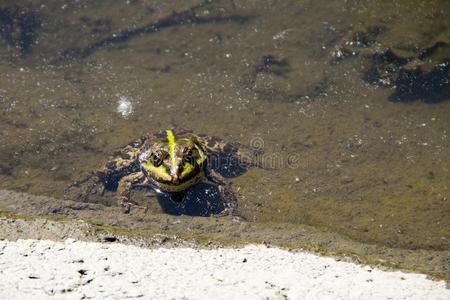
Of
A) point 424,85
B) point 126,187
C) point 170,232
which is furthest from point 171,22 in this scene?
point 170,232

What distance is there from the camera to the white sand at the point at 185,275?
3619mm

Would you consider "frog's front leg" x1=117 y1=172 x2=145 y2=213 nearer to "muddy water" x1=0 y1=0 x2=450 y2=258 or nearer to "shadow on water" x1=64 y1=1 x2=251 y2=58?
"muddy water" x1=0 y1=0 x2=450 y2=258

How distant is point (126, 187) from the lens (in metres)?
6.12

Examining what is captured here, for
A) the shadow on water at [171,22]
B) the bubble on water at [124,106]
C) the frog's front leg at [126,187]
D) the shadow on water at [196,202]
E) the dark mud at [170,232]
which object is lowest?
the shadow on water at [196,202]

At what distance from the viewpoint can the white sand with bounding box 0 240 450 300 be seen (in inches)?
142

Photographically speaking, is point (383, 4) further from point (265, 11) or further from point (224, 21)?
point (224, 21)

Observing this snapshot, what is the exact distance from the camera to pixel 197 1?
9289 mm

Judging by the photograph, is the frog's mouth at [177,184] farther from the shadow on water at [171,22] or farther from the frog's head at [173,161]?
the shadow on water at [171,22]

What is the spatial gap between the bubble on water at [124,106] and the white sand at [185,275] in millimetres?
3243

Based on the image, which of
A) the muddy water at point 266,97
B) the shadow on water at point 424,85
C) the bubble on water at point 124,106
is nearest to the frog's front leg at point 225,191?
the muddy water at point 266,97

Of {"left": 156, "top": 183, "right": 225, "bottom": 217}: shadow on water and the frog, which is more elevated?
the frog

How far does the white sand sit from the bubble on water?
3.24 meters

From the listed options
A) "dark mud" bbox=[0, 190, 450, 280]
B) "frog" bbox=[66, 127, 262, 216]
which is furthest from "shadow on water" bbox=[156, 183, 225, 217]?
"dark mud" bbox=[0, 190, 450, 280]

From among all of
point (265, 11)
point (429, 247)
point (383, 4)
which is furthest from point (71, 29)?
point (429, 247)
